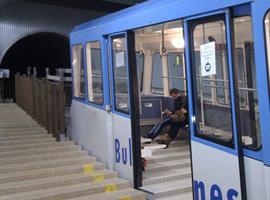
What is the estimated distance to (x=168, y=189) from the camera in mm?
4754

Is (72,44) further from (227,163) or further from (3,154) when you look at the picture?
(227,163)

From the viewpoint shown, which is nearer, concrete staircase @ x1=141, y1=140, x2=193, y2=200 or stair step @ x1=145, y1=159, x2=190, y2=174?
concrete staircase @ x1=141, y1=140, x2=193, y2=200

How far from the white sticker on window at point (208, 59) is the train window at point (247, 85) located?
0.62 ft

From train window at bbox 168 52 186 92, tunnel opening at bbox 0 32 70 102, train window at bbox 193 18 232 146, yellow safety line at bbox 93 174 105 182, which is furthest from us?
tunnel opening at bbox 0 32 70 102

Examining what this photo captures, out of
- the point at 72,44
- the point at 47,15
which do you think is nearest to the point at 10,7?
the point at 47,15

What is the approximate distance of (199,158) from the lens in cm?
353

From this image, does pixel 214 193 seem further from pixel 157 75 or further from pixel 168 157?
pixel 157 75

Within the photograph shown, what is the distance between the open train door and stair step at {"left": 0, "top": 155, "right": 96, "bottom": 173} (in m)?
2.57

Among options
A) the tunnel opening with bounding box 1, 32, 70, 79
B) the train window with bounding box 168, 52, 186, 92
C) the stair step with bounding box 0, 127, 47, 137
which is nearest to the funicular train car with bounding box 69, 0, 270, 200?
the train window with bounding box 168, 52, 186, 92

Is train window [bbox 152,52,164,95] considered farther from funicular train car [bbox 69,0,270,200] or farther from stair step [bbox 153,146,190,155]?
stair step [bbox 153,146,190,155]

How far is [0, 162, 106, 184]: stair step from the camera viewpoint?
5.13 m

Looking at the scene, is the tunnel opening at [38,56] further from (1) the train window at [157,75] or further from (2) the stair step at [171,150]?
(2) the stair step at [171,150]

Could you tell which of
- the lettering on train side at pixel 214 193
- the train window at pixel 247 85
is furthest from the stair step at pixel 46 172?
the train window at pixel 247 85

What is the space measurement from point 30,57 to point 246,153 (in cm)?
1514
